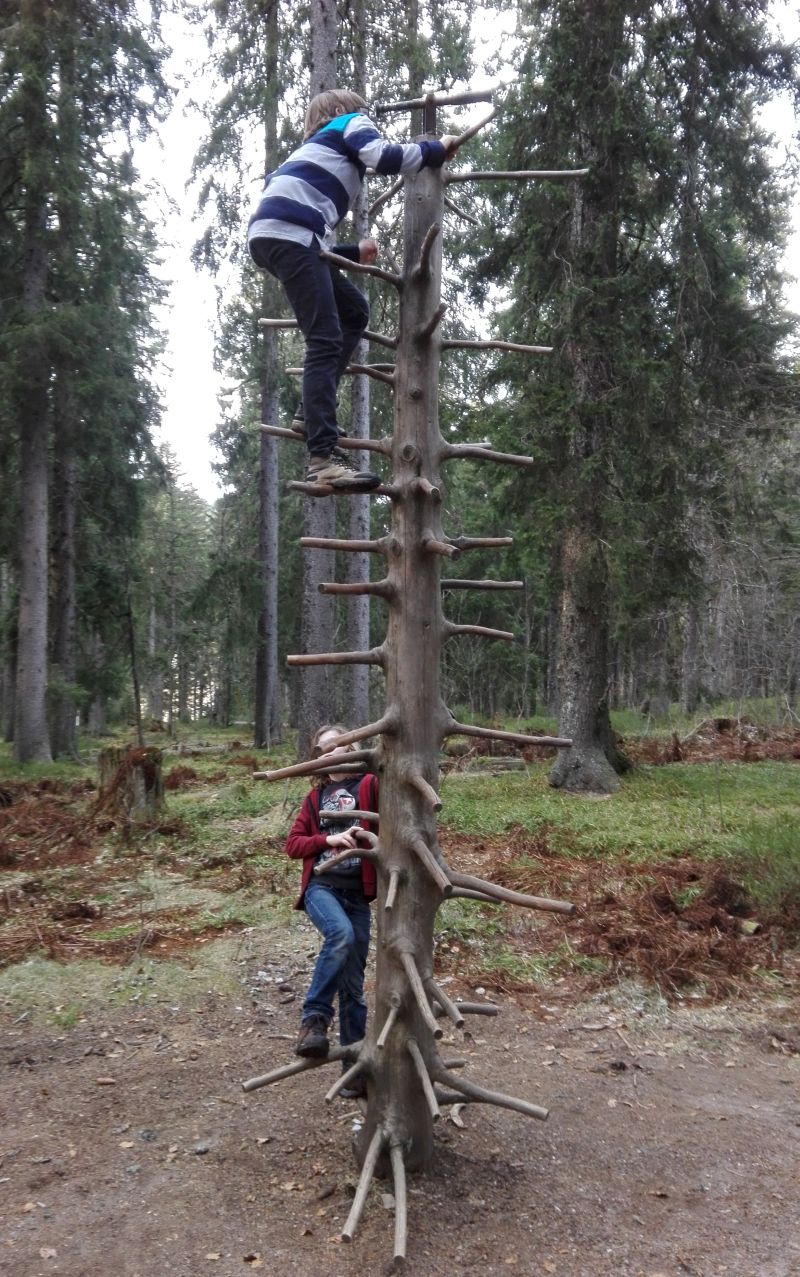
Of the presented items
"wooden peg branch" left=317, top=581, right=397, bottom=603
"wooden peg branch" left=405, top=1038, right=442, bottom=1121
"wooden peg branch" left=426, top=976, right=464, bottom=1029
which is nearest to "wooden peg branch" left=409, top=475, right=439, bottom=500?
"wooden peg branch" left=317, top=581, right=397, bottom=603

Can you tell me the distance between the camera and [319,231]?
11.4 ft

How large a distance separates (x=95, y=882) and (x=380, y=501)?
13.4 metres

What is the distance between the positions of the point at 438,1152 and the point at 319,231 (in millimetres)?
3778

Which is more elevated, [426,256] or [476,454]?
[426,256]

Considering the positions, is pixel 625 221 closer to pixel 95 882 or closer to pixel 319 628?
pixel 319 628

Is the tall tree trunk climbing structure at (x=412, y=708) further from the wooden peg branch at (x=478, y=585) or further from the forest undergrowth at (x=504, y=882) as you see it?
the forest undergrowth at (x=504, y=882)

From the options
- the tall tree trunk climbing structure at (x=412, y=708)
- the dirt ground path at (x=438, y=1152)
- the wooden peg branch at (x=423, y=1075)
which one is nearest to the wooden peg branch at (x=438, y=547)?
the tall tree trunk climbing structure at (x=412, y=708)

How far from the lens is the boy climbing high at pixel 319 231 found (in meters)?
3.43

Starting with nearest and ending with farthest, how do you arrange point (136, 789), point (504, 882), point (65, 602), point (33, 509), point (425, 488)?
point (425, 488)
point (504, 882)
point (136, 789)
point (33, 509)
point (65, 602)

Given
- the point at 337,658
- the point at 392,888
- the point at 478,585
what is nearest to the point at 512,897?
the point at 392,888

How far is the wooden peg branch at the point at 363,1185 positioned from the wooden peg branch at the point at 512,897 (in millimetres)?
1011

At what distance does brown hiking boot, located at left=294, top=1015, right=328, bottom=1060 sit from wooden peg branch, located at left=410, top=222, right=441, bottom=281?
10.0 ft

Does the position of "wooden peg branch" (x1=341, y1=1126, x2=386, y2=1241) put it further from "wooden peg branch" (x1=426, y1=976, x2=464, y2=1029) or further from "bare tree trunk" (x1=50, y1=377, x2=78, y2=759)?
"bare tree trunk" (x1=50, y1=377, x2=78, y2=759)

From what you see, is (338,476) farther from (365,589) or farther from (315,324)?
(315,324)
